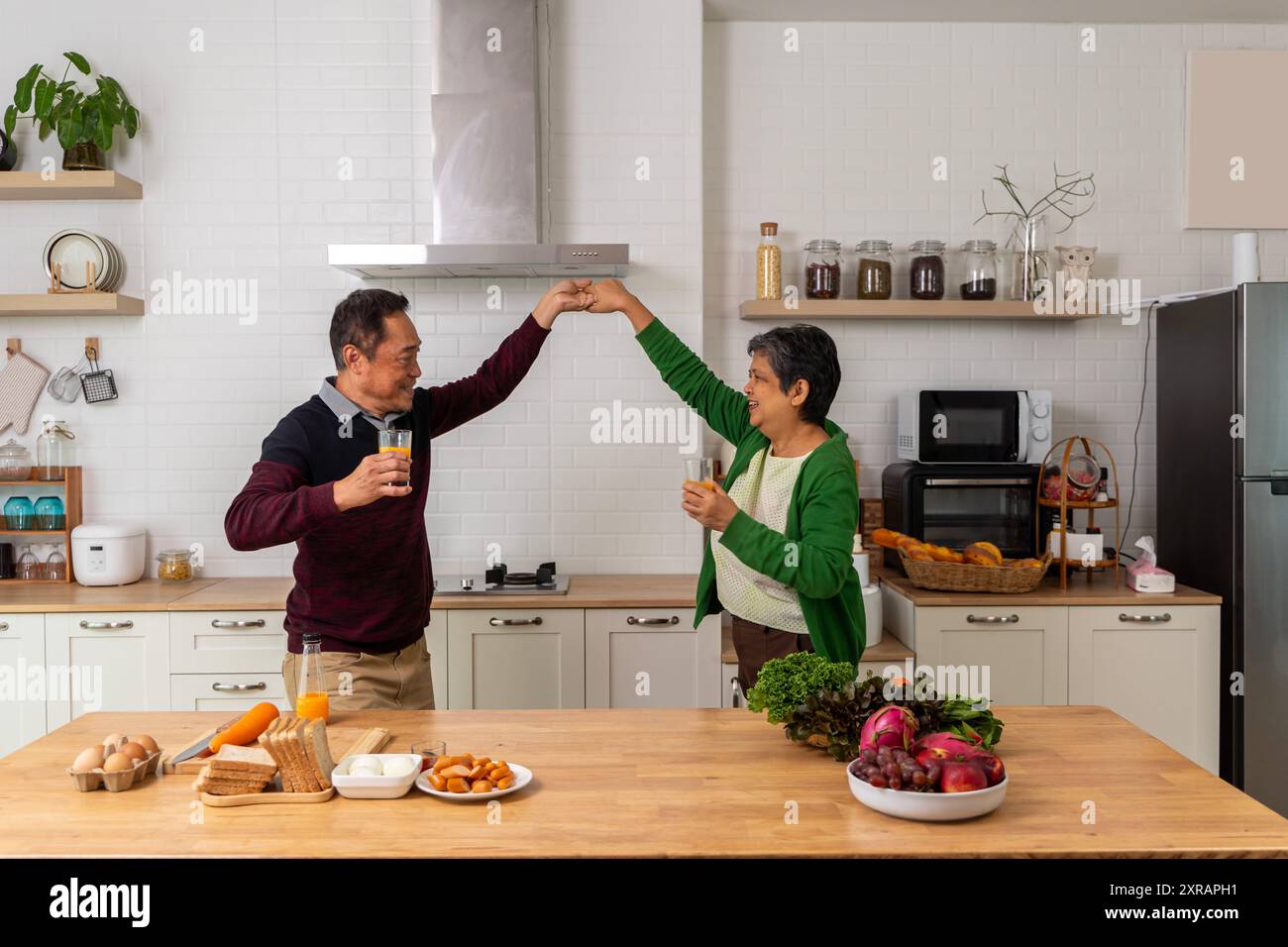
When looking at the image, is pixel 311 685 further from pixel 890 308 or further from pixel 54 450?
pixel 890 308

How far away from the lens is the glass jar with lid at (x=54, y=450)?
14.1ft

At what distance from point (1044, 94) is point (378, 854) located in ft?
14.0

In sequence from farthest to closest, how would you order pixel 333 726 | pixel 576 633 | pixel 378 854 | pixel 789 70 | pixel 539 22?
pixel 789 70
pixel 539 22
pixel 576 633
pixel 333 726
pixel 378 854

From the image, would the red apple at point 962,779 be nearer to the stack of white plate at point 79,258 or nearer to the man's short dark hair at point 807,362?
the man's short dark hair at point 807,362

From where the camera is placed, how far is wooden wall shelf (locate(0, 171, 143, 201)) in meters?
4.05

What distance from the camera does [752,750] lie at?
6.90ft

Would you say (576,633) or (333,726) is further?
(576,633)

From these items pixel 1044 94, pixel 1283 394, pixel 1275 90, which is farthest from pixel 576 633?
pixel 1275 90

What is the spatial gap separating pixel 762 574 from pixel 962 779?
2.74 ft

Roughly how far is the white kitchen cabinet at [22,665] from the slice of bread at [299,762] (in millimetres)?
2412

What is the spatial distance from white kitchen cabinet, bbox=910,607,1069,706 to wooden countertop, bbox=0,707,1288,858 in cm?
162

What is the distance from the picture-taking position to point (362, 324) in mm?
2658

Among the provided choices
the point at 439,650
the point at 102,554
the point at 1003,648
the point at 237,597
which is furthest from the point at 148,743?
the point at 1003,648
